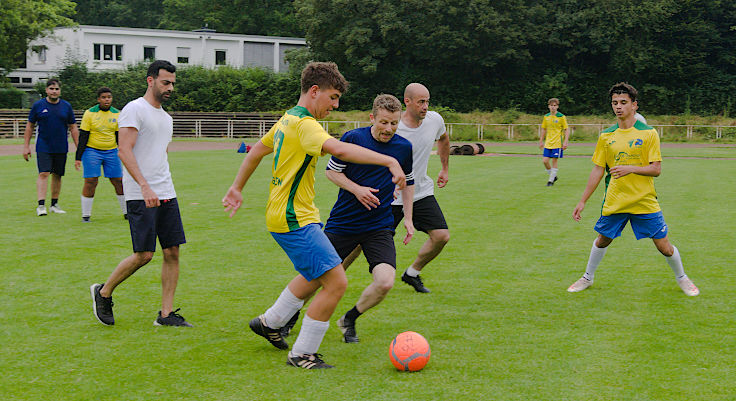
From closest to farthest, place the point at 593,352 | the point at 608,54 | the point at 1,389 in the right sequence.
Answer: the point at 1,389
the point at 593,352
the point at 608,54

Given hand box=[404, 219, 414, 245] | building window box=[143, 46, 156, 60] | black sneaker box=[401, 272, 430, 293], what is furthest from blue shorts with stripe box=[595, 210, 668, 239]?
building window box=[143, 46, 156, 60]

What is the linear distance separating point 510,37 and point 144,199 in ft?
171

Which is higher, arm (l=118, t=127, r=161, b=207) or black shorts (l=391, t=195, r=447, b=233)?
arm (l=118, t=127, r=161, b=207)

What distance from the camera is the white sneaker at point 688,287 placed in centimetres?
745

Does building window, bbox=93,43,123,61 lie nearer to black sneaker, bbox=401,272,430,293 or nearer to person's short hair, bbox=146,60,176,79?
black sneaker, bbox=401,272,430,293

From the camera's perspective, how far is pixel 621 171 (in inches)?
279

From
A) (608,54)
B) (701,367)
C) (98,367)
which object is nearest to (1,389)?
(98,367)

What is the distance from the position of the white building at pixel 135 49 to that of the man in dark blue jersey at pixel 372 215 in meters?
52.8

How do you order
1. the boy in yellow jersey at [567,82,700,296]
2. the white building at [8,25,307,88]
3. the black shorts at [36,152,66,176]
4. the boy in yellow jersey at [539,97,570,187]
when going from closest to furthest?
the boy in yellow jersey at [567,82,700,296]
the black shorts at [36,152,66,176]
the boy in yellow jersey at [539,97,570,187]
the white building at [8,25,307,88]

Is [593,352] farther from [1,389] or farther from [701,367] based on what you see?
[1,389]

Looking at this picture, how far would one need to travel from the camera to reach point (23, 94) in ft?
171

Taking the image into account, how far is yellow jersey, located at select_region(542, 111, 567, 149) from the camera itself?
1908cm

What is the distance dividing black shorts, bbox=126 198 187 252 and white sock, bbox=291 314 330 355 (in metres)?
1.56

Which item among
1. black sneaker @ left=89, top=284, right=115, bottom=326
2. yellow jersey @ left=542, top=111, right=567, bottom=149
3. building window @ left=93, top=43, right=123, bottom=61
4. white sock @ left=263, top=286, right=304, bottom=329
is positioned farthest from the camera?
building window @ left=93, top=43, right=123, bottom=61
